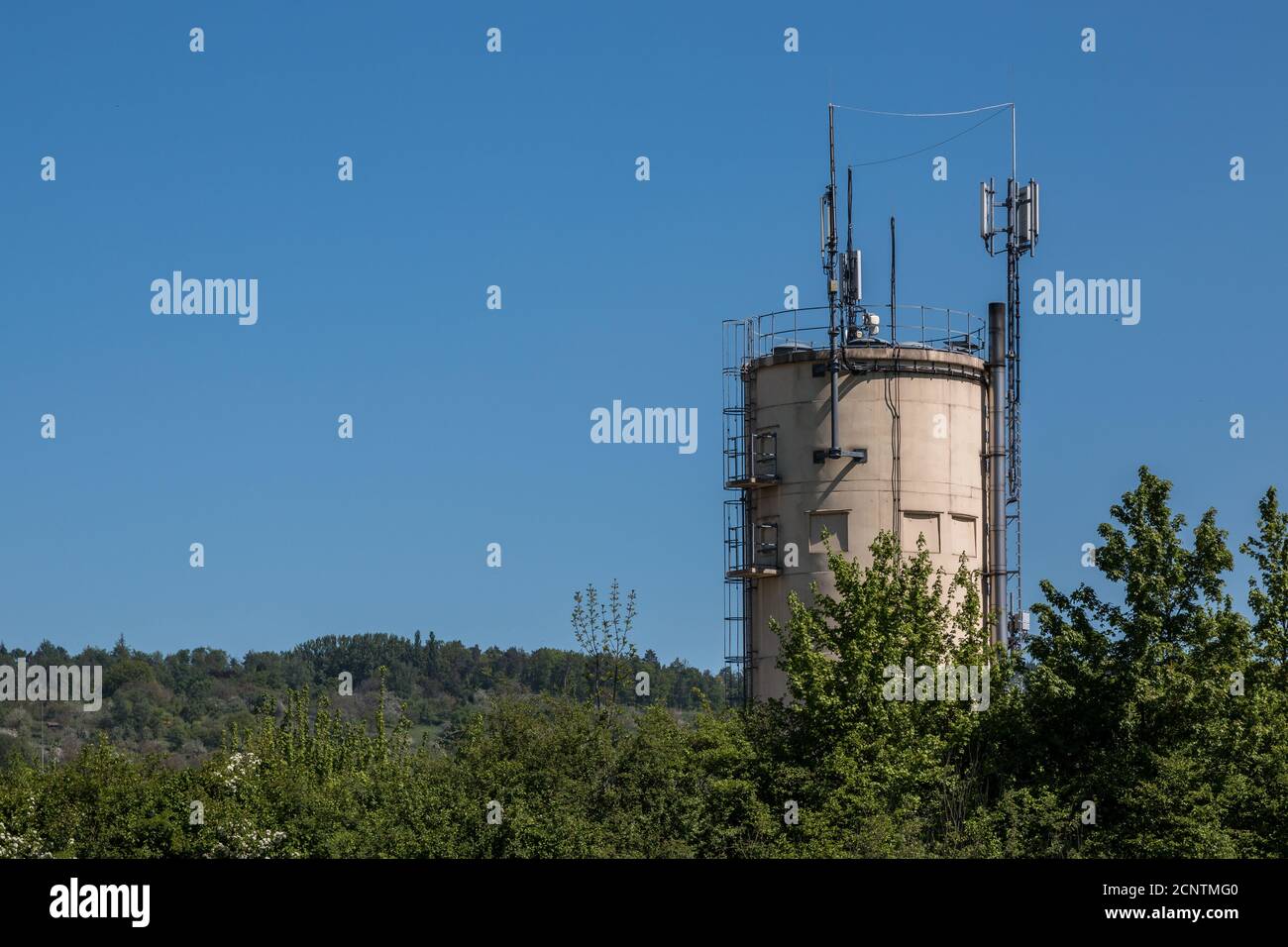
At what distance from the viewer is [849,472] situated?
6200 cm

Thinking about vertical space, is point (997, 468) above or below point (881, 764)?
above

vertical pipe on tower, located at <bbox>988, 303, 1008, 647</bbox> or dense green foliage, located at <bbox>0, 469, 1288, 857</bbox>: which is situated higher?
vertical pipe on tower, located at <bbox>988, 303, 1008, 647</bbox>

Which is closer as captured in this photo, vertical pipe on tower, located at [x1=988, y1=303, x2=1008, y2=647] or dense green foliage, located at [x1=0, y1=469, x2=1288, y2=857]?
dense green foliage, located at [x1=0, y1=469, x2=1288, y2=857]

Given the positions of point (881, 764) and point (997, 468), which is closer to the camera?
point (881, 764)

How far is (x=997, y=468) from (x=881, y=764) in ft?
53.8

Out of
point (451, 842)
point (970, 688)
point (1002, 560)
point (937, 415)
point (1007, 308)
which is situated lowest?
point (451, 842)

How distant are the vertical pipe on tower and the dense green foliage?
A: 5732 mm

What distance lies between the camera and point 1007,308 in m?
66.8

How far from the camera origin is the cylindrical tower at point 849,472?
61938mm

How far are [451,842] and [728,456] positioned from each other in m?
18.7

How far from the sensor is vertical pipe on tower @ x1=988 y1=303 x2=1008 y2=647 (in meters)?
63.8
